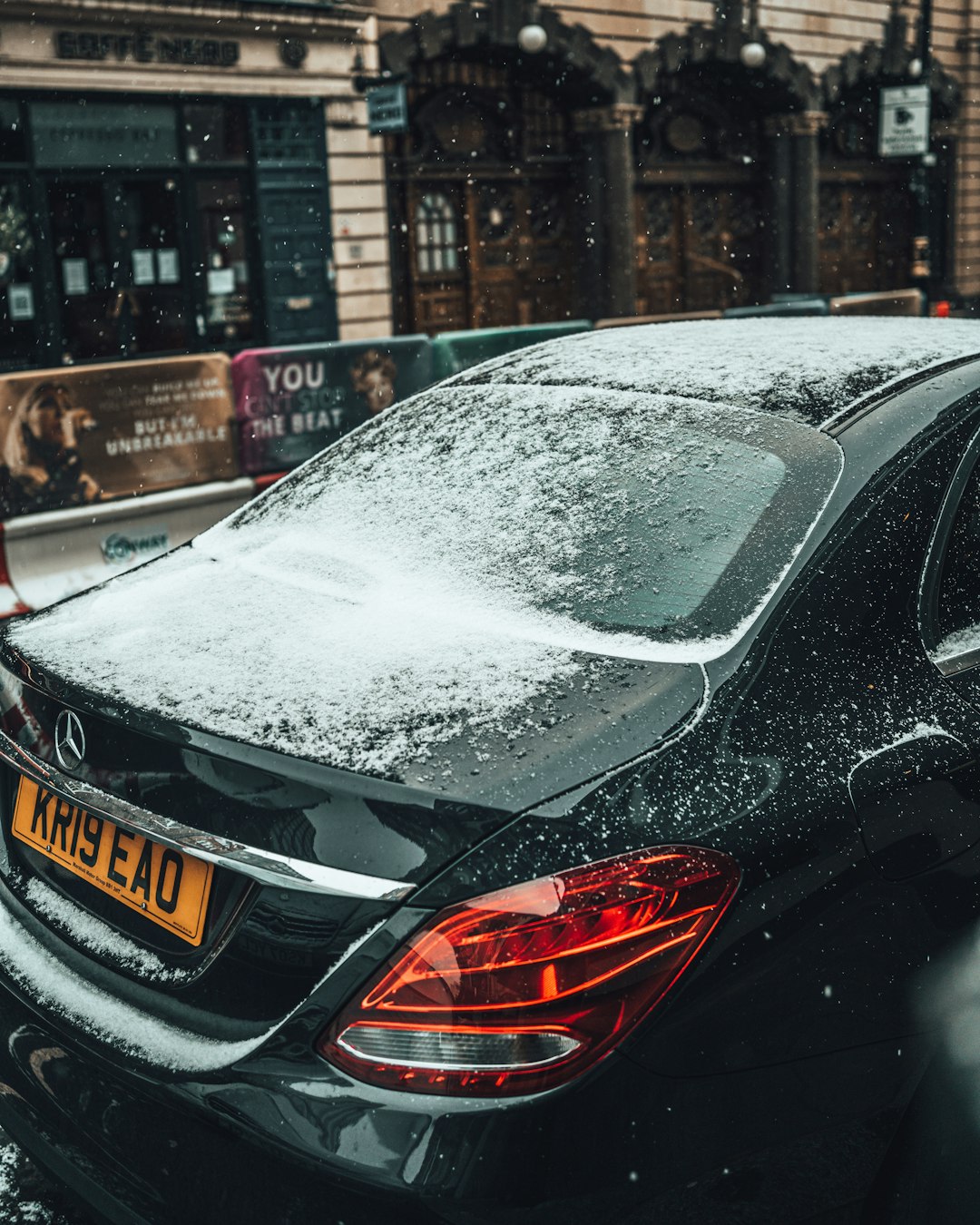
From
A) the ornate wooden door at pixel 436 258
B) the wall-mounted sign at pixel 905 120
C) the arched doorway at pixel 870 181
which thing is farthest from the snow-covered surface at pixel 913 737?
the arched doorway at pixel 870 181

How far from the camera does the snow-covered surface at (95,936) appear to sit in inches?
70.2

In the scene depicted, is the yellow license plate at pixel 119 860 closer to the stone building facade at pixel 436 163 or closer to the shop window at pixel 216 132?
the stone building facade at pixel 436 163

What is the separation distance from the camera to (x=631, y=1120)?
1.52 meters

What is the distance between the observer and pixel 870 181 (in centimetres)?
2447

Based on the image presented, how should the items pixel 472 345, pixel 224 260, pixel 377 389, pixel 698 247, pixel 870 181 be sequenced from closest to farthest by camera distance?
pixel 377 389 → pixel 472 345 → pixel 224 260 → pixel 698 247 → pixel 870 181

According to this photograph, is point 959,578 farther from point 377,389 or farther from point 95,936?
point 377,389

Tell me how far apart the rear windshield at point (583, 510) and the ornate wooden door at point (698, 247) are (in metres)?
18.4

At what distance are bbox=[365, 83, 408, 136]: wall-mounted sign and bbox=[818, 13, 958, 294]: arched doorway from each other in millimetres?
10029

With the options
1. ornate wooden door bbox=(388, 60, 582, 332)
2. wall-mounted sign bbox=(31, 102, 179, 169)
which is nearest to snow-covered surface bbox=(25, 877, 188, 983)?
wall-mounted sign bbox=(31, 102, 179, 169)

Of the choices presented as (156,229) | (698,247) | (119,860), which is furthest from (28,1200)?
(698,247)

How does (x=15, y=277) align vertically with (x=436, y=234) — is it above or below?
below

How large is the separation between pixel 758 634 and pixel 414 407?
50.9 inches

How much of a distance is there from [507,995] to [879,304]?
1311 cm

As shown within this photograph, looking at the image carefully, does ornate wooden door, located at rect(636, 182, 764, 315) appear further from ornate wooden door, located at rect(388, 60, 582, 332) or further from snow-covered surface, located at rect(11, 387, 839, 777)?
snow-covered surface, located at rect(11, 387, 839, 777)
